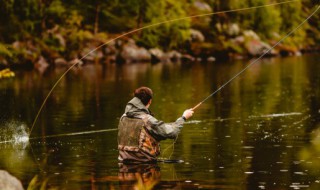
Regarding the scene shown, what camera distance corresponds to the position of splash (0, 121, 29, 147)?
20641 millimetres

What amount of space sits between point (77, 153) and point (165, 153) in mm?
1968

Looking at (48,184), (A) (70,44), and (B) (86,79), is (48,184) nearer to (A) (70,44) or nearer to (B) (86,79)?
(B) (86,79)

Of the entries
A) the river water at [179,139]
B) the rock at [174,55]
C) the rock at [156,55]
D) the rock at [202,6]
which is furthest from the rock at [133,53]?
the river water at [179,139]

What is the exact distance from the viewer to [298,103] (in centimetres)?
3192

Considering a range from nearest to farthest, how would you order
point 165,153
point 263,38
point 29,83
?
point 165,153
point 29,83
point 263,38

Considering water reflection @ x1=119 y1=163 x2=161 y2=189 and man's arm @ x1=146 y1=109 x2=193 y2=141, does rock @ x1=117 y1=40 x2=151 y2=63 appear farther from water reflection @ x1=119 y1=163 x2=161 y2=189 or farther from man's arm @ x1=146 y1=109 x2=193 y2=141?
man's arm @ x1=146 y1=109 x2=193 y2=141

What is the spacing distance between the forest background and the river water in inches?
832

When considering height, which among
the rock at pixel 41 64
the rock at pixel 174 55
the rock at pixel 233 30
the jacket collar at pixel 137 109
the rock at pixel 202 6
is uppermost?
the rock at pixel 202 6

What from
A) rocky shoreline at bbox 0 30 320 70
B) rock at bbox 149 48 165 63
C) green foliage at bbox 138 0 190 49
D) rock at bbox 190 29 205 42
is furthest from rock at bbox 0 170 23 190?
rock at bbox 190 29 205 42

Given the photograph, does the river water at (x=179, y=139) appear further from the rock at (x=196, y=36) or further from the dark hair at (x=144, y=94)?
the rock at (x=196, y=36)

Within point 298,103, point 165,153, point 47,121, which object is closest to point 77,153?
point 165,153

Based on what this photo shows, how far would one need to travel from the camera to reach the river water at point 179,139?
14.7m

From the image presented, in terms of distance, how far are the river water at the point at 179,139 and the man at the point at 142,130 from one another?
0.85 feet

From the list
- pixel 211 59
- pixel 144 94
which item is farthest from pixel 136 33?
pixel 144 94
